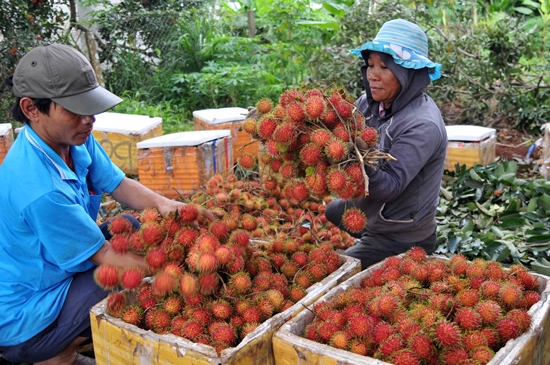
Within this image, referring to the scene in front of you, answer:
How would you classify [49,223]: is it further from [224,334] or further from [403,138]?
[403,138]

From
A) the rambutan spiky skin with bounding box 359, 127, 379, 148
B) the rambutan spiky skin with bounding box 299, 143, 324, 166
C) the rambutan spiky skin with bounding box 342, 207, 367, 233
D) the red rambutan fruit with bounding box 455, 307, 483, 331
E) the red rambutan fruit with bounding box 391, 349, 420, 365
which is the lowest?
the red rambutan fruit with bounding box 391, 349, 420, 365

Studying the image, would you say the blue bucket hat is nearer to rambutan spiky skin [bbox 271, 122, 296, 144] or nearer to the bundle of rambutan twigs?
the bundle of rambutan twigs

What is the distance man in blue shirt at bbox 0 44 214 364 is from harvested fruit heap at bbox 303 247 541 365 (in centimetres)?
72

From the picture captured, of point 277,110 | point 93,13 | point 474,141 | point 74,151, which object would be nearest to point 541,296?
point 277,110

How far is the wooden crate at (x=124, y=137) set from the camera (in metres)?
4.10

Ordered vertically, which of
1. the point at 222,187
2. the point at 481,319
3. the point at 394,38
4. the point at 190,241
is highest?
the point at 394,38

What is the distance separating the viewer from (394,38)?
7.38 feet

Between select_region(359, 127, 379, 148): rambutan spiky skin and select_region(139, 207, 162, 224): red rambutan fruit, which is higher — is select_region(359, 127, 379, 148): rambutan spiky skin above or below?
above

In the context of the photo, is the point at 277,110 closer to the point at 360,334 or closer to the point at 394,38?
the point at 394,38

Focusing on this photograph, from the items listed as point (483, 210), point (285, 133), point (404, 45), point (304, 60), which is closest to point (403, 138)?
point (404, 45)

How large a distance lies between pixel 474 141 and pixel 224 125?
6.98 feet

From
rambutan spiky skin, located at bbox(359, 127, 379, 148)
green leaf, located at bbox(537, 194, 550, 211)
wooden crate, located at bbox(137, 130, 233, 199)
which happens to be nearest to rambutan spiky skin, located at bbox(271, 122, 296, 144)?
rambutan spiky skin, located at bbox(359, 127, 379, 148)

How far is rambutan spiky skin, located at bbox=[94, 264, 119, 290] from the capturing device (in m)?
1.76

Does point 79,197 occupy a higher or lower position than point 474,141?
higher
